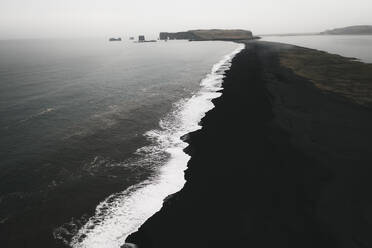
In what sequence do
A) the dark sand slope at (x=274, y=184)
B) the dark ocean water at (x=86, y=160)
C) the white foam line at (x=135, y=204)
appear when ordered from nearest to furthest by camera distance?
the dark sand slope at (x=274, y=184) < the white foam line at (x=135, y=204) < the dark ocean water at (x=86, y=160)

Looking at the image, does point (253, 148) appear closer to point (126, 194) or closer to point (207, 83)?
point (126, 194)

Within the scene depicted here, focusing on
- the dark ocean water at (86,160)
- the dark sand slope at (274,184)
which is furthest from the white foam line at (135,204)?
the dark sand slope at (274,184)

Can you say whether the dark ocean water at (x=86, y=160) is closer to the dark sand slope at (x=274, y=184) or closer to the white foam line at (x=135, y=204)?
the white foam line at (x=135, y=204)

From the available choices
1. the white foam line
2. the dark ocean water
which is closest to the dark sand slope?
the white foam line

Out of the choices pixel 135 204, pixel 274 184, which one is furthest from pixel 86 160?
pixel 274 184

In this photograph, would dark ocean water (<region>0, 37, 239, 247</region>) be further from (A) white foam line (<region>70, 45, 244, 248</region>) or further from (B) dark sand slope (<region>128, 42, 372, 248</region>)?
(B) dark sand slope (<region>128, 42, 372, 248</region>)

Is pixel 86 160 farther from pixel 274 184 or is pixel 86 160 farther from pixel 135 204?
pixel 274 184

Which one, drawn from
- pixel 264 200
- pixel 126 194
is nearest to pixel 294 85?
pixel 264 200

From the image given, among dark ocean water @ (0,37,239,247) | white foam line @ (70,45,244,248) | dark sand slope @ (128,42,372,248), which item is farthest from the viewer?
dark ocean water @ (0,37,239,247)
